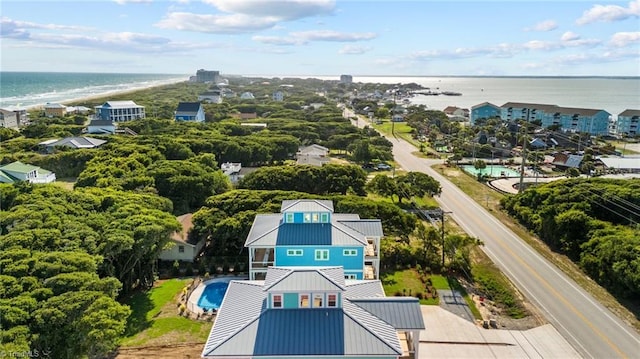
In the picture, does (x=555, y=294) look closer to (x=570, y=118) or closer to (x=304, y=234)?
(x=304, y=234)

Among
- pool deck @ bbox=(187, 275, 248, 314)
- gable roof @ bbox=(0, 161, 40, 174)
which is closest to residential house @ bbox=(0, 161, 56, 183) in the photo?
gable roof @ bbox=(0, 161, 40, 174)

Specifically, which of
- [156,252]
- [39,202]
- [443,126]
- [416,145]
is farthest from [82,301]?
[443,126]

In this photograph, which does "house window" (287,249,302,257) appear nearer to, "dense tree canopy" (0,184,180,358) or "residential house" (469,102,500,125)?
"dense tree canopy" (0,184,180,358)

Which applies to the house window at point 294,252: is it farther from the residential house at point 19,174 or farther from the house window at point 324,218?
the residential house at point 19,174

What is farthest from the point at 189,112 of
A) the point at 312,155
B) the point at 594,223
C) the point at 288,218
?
the point at 594,223

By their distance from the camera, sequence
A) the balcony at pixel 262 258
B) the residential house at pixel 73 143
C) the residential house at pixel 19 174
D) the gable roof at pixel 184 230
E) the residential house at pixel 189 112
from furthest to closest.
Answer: the residential house at pixel 189 112 → the residential house at pixel 73 143 → the residential house at pixel 19 174 → the gable roof at pixel 184 230 → the balcony at pixel 262 258

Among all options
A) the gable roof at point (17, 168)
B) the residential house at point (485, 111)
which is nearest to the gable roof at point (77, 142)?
the gable roof at point (17, 168)

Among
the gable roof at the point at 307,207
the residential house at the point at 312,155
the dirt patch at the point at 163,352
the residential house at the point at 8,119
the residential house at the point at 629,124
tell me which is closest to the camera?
the dirt patch at the point at 163,352
